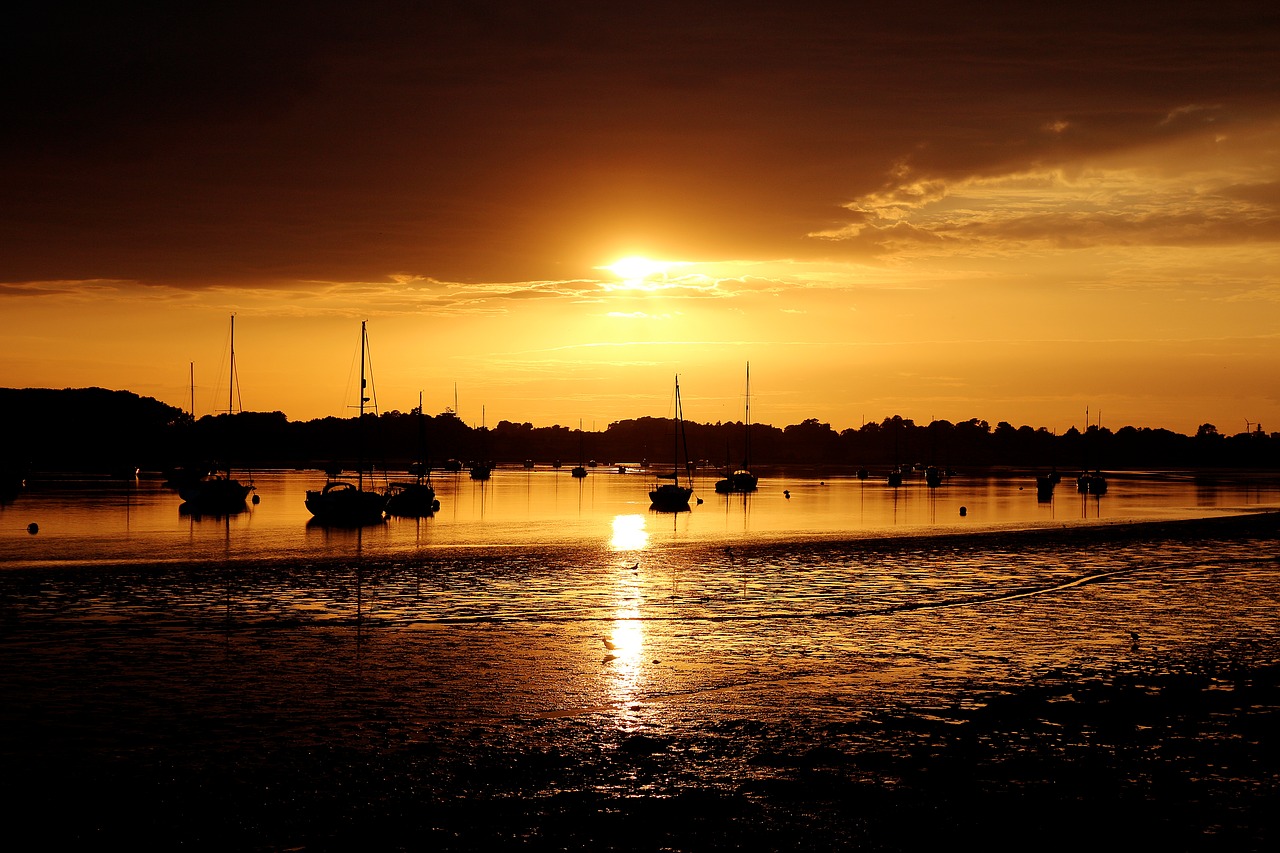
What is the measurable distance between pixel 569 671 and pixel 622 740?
19.7ft

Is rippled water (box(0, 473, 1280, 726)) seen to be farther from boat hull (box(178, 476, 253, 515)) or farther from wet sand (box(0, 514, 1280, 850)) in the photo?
boat hull (box(178, 476, 253, 515))

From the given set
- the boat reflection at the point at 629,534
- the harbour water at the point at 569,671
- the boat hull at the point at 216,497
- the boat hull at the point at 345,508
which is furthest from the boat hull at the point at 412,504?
the harbour water at the point at 569,671

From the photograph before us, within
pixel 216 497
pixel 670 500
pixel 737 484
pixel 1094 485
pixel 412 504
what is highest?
pixel 216 497

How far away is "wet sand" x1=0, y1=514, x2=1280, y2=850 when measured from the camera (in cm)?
1370

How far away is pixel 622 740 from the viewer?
58.1 ft

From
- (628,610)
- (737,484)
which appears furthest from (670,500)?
(628,610)

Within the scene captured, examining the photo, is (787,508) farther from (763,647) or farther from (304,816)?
(304,816)

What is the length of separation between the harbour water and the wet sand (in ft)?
0.28

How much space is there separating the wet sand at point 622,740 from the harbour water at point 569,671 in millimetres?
86

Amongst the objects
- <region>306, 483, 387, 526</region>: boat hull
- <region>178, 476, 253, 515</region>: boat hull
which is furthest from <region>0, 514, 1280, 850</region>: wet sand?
<region>178, 476, 253, 515</region>: boat hull

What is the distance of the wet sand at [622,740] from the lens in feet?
44.9

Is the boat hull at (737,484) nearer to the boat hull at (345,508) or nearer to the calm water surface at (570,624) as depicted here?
the boat hull at (345,508)

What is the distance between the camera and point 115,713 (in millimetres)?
19484

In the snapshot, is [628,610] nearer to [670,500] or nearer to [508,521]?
[508,521]
